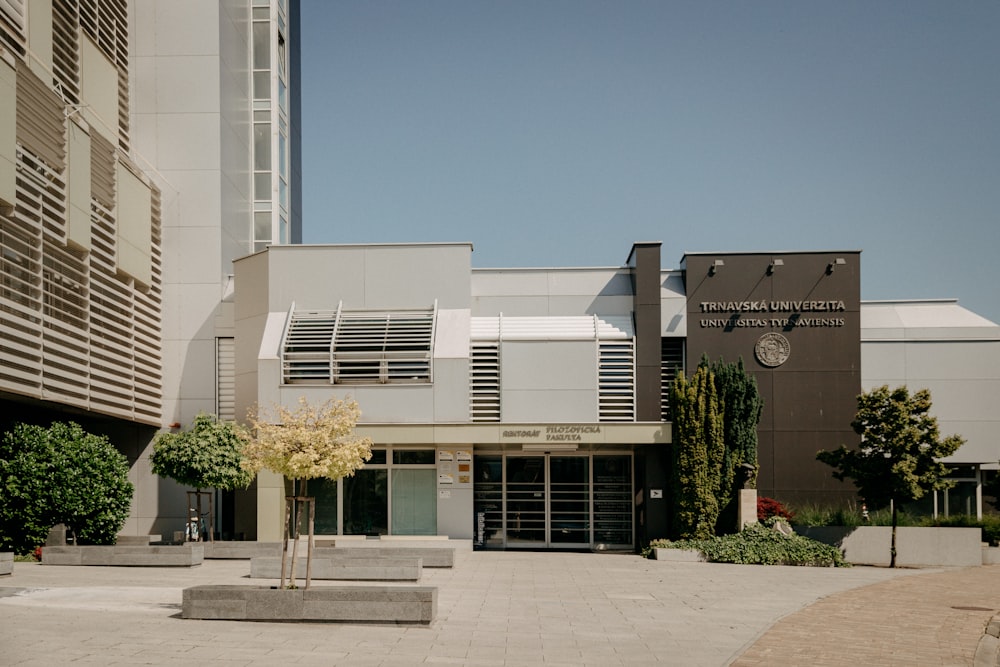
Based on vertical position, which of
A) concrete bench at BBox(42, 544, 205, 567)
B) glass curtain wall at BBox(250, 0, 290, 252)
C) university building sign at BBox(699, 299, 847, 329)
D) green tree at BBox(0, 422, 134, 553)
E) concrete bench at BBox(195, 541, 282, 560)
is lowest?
concrete bench at BBox(195, 541, 282, 560)

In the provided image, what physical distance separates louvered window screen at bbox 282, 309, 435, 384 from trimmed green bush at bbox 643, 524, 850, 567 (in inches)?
336

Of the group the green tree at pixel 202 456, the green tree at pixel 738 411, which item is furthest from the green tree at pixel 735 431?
the green tree at pixel 202 456

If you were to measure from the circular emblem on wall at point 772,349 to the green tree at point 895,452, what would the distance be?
3.67 m

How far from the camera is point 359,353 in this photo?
1104 inches

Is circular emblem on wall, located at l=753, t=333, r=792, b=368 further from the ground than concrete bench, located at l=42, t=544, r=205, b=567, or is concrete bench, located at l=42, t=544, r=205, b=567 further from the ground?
circular emblem on wall, located at l=753, t=333, r=792, b=368

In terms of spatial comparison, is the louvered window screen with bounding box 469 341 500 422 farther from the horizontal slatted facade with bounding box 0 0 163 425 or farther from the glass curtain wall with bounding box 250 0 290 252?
the glass curtain wall with bounding box 250 0 290 252

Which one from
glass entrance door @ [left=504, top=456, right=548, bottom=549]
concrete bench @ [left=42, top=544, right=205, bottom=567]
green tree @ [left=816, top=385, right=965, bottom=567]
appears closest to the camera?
concrete bench @ [left=42, top=544, right=205, bottom=567]

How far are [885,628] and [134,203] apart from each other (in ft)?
74.7

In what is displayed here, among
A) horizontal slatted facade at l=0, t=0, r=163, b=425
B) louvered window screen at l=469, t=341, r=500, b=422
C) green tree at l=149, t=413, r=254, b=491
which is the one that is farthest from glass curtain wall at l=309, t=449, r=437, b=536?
horizontal slatted facade at l=0, t=0, r=163, b=425

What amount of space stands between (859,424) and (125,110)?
22152 millimetres

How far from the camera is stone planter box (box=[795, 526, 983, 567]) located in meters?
25.7

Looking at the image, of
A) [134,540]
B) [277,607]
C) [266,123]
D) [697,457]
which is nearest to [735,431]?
[697,457]

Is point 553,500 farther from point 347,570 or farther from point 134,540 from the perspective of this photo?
point 134,540

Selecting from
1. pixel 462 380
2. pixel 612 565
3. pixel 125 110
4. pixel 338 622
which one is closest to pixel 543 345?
pixel 462 380
